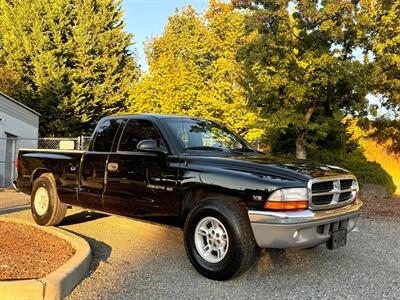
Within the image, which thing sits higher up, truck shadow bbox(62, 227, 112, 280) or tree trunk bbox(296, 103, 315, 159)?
tree trunk bbox(296, 103, 315, 159)

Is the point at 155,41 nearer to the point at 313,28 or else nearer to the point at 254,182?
the point at 313,28

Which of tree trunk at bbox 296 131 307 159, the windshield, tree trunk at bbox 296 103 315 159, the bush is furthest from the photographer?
the bush

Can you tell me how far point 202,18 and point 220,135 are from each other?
2738 cm

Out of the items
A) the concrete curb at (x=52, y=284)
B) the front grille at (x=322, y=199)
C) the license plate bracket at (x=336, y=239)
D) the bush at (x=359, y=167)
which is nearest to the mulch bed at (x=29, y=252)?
the concrete curb at (x=52, y=284)

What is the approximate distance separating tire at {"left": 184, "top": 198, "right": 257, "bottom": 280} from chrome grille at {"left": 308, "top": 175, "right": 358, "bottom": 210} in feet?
2.50

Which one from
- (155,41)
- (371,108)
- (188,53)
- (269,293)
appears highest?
(155,41)

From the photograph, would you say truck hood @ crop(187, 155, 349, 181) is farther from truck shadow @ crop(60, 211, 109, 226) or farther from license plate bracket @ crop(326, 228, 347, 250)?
truck shadow @ crop(60, 211, 109, 226)

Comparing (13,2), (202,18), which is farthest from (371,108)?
(13,2)

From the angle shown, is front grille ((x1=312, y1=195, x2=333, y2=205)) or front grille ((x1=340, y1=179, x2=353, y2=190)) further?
front grille ((x1=340, y1=179, x2=353, y2=190))

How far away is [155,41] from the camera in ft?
117

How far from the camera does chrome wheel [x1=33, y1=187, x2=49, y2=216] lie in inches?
283

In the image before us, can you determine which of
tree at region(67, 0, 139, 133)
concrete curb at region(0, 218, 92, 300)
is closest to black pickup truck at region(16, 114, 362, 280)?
concrete curb at region(0, 218, 92, 300)

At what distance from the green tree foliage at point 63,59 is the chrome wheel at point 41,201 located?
22.4m

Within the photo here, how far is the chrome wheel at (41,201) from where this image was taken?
7191mm
